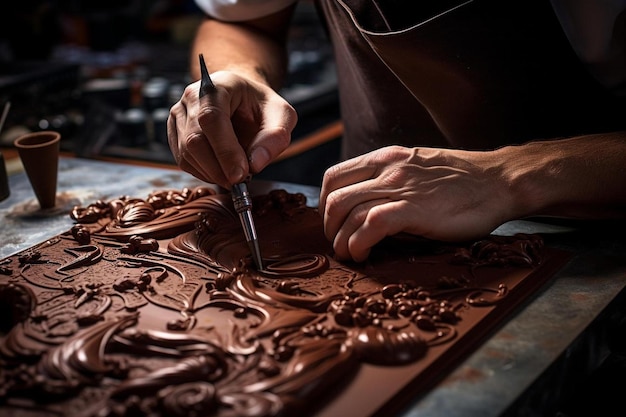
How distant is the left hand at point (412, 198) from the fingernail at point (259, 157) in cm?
18

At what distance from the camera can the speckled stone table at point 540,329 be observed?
1180 millimetres

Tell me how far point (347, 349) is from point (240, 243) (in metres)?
0.58

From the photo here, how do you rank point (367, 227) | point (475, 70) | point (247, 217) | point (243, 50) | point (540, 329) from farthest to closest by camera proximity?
1. point (243, 50)
2. point (475, 70)
3. point (247, 217)
4. point (367, 227)
5. point (540, 329)

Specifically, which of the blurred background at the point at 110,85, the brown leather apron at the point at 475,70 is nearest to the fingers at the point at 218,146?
the brown leather apron at the point at 475,70

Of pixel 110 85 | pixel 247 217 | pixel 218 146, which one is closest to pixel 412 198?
pixel 247 217

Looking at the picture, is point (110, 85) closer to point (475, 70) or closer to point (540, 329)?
point (475, 70)

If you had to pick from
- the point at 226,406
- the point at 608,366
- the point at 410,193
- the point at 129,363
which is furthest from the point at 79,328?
the point at 608,366

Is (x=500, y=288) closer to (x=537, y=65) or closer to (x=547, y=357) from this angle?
(x=547, y=357)

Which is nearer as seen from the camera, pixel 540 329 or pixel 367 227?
pixel 540 329

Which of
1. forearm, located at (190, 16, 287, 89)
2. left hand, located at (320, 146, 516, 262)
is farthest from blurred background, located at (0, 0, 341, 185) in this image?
left hand, located at (320, 146, 516, 262)

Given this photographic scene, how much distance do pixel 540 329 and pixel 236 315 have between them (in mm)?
579

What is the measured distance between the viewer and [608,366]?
1544 mm

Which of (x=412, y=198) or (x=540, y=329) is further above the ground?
(x=412, y=198)

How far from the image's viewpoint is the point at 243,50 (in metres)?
2.50
